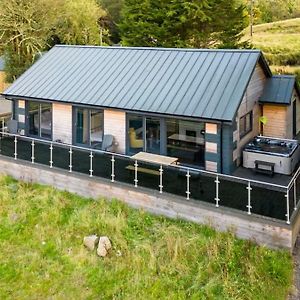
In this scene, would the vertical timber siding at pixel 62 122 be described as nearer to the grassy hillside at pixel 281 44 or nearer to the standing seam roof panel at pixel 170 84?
the standing seam roof panel at pixel 170 84

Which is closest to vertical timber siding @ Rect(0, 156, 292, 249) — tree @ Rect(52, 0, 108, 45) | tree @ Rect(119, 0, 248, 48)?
tree @ Rect(119, 0, 248, 48)

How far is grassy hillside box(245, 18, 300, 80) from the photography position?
36.4 metres

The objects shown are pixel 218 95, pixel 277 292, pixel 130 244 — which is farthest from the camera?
pixel 218 95

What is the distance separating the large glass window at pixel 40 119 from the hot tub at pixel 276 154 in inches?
323

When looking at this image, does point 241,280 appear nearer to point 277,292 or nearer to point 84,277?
point 277,292

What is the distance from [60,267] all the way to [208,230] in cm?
427

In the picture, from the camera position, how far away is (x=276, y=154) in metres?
14.3

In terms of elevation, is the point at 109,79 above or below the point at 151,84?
above

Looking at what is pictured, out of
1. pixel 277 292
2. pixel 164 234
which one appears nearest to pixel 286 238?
pixel 277 292

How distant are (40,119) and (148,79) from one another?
5.06 metres

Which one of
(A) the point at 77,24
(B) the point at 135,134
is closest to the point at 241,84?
(B) the point at 135,134

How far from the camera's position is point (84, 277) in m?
11.1

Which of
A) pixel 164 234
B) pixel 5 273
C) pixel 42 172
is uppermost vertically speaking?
pixel 42 172

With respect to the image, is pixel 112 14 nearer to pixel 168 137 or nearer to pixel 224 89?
pixel 168 137
